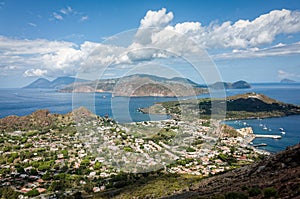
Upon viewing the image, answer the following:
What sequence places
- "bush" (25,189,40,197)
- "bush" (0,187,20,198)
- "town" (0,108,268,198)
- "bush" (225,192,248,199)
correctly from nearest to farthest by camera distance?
"bush" (225,192,248,199) → "bush" (0,187,20,198) → "bush" (25,189,40,197) → "town" (0,108,268,198)

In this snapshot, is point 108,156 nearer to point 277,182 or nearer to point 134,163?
point 134,163

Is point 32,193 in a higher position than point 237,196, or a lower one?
lower

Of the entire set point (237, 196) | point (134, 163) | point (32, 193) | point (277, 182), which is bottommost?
point (32, 193)

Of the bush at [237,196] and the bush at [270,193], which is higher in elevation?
the bush at [270,193]

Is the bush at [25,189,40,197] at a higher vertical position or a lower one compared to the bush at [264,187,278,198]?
lower

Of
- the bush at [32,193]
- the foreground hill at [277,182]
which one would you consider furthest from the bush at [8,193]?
the foreground hill at [277,182]

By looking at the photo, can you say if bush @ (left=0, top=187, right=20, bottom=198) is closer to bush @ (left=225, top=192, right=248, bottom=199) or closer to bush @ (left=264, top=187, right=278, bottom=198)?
bush @ (left=225, top=192, right=248, bottom=199)

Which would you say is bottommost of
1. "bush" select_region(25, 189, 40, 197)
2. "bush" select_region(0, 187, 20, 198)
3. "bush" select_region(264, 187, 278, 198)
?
"bush" select_region(25, 189, 40, 197)

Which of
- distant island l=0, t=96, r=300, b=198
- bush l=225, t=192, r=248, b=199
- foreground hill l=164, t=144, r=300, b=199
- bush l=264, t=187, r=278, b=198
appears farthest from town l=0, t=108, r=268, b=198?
bush l=264, t=187, r=278, b=198

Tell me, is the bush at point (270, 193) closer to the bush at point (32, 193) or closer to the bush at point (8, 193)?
the bush at point (32, 193)

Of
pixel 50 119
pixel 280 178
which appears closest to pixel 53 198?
pixel 280 178

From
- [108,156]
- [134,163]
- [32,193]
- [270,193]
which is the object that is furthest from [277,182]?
[108,156]
